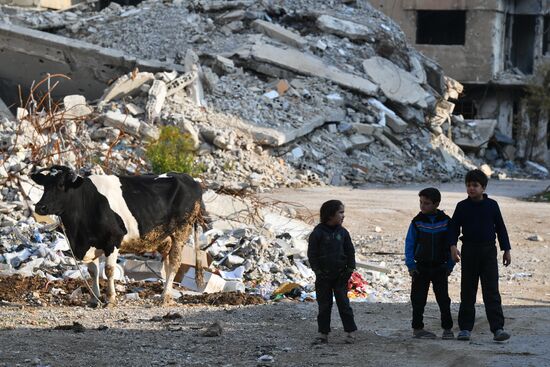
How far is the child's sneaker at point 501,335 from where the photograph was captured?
8121 mm

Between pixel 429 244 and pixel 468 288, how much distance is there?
1.51 ft

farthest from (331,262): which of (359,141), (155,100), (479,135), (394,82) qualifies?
(479,135)

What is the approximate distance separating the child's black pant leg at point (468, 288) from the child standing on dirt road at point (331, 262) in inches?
32.9

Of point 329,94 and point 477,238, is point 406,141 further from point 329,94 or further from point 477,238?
point 477,238

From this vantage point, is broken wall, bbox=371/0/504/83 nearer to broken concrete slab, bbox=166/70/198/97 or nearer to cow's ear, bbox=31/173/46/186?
broken concrete slab, bbox=166/70/198/97

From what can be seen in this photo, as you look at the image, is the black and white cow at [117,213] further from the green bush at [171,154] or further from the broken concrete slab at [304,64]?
the broken concrete slab at [304,64]

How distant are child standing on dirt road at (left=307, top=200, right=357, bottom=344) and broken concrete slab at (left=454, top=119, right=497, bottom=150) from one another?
78.0ft


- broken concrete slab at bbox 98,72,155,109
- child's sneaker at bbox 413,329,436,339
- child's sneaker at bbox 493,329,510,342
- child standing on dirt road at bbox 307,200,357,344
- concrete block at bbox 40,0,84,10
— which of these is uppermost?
concrete block at bbox 40,0,84,10

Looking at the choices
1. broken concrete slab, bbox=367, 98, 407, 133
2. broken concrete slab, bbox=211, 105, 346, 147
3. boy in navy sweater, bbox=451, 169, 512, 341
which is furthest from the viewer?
broken concrete slab, bbox=367, 98, 407, 133

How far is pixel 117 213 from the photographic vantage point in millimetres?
10078

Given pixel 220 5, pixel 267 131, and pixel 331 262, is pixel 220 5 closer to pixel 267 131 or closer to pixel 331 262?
pixel 267 131

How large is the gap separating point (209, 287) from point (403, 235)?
6.55 meters

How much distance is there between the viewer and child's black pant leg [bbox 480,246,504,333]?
822 centimetres

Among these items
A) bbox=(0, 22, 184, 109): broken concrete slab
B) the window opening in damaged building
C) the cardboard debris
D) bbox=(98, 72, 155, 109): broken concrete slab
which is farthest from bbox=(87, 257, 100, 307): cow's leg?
the window opening in damaged building
